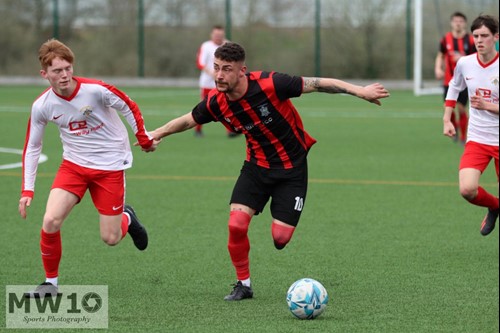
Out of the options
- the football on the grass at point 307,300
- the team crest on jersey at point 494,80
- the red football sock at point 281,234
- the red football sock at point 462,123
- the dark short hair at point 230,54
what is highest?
the dark short hair at point 230,54

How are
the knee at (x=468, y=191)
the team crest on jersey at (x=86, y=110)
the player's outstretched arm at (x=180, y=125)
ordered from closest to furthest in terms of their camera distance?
1. the team crest on jersey at (x=86, y=110)
2. the player's outstretched arm at (x=180, y=125)
3. the knee at (x=468, y=191)

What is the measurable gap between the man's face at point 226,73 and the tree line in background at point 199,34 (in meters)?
28.4

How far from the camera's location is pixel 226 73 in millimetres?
6844

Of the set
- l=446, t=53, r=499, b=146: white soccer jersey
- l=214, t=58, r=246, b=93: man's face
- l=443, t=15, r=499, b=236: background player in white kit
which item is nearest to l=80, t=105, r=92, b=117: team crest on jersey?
l=214, t=58, r=246, b=93: man's face

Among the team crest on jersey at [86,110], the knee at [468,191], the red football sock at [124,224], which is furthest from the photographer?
the knee at [468,191]

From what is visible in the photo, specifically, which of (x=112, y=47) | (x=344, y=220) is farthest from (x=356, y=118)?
(x=112, y=47)

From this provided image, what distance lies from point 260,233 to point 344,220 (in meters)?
1.02

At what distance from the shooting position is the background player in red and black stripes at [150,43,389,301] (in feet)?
22.7

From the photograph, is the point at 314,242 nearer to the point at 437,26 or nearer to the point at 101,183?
the point at 101,183

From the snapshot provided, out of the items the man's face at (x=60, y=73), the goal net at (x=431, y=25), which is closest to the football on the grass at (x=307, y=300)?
the man's face at (x=60, y=73)

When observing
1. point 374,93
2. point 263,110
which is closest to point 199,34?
point 263,110

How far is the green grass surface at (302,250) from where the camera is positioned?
6539mm

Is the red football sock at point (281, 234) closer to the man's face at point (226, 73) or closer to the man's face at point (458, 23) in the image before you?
the man's face at point (226, 73)

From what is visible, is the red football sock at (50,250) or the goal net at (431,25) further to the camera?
the goal net at (431,25)
